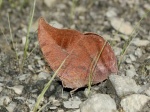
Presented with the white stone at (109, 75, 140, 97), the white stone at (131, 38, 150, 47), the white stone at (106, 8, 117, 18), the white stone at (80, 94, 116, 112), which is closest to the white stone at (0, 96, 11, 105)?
the white stone at (80, 94, 116, 112)

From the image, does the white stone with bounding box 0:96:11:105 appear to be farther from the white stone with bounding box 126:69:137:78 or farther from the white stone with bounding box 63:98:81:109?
the white stone with bounding box 126:69:137:78

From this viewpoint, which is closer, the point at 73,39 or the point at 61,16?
the point at 73,39

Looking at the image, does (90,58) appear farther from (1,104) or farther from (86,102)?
(1,104)

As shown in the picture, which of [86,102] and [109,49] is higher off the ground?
[109,49]

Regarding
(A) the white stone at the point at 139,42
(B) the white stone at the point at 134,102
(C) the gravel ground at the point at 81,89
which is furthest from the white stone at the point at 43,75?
(A) the white stone at the point at 139,42

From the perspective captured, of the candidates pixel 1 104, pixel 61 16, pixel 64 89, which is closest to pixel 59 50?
pixel 64 89

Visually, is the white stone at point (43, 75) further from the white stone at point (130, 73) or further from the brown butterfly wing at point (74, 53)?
the white stone at point (130, 73)

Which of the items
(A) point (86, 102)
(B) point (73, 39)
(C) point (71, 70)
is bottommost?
(A) point (86, 102)
